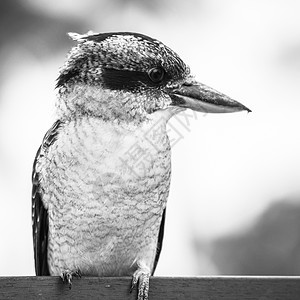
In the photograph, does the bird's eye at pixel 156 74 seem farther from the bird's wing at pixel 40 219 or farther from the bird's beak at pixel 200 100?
the bird's wing at pixel 40 219

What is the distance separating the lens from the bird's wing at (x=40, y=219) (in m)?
2.50

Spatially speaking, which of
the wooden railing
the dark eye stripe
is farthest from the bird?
the wooden railing

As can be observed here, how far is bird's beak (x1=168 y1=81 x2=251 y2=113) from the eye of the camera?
2387 mm

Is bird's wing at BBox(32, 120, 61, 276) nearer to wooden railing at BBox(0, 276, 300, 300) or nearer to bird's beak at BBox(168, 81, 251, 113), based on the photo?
bird's beak at BBox(168, 81, 251, 113)

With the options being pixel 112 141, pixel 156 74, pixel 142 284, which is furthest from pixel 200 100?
pixel 142 284

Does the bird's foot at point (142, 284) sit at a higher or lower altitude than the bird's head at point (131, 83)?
lower

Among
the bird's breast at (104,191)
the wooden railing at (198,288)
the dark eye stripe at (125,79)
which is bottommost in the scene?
the wooden railing at (198,288)

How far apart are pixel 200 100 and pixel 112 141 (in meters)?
0.28

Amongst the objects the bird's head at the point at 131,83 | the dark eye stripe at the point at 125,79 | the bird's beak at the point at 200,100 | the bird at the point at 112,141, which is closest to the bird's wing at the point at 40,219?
the bird at the point at 112,141

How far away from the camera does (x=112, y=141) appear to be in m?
2.37

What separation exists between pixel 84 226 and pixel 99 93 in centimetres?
39

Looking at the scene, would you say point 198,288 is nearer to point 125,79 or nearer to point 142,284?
point 142,284

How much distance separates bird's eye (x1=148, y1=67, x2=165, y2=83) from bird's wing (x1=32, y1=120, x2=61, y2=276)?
1.06ft

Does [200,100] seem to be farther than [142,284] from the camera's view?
Yes
